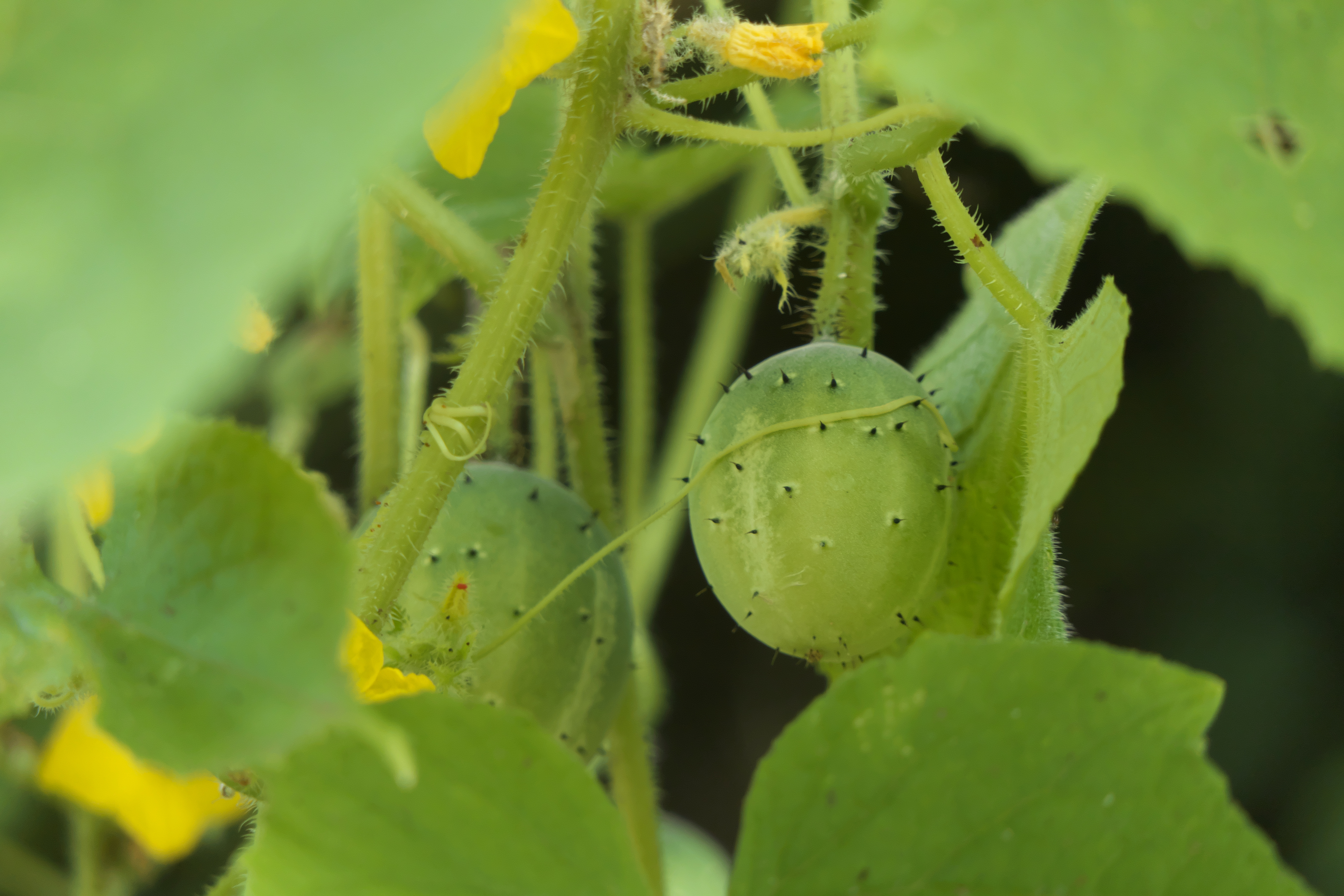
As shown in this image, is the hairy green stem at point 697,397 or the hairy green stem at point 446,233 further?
the hairy green stem at point 697,397

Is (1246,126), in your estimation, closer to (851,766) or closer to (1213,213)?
(1213,213)

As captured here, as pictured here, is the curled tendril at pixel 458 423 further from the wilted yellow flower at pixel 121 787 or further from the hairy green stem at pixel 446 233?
the wilted yellow flower at pixel 121 787

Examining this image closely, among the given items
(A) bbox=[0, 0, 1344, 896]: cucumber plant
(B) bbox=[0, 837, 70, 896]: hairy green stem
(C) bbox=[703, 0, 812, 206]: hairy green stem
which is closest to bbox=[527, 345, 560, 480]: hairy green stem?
(A) bbox=[0, 0, 1344, 896]: cucumber plant

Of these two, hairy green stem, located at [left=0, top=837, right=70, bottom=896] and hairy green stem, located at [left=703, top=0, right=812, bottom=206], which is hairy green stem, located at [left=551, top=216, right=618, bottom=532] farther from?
hairy green stem, located at [left=0, top=837, right=70, bottom=896]

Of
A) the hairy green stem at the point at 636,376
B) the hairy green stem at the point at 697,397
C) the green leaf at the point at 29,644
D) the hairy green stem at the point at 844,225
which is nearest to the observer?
the green leaf at the point at 29,644

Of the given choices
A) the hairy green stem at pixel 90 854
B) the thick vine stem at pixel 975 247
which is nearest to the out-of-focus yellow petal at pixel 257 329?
the thick vine stem at pixel 975 247

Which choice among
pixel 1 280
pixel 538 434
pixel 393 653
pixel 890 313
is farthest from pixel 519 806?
pixel 890 313

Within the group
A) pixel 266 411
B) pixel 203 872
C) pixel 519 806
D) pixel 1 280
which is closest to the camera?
pixel 1 280
